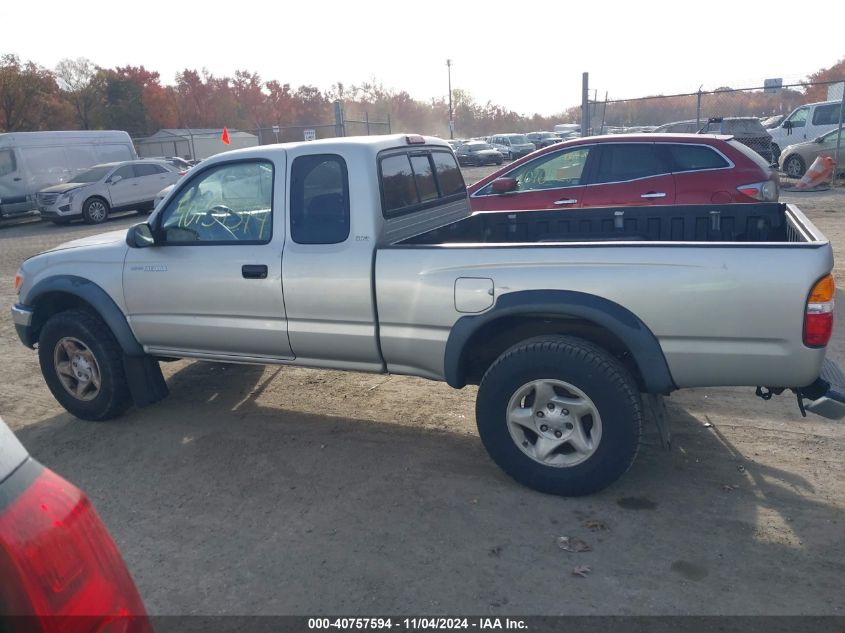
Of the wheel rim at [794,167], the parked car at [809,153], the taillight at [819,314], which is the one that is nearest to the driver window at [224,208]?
the taillight at [819,314]

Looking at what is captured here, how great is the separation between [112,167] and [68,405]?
16211 mm

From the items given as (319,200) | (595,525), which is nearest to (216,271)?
(319,200)

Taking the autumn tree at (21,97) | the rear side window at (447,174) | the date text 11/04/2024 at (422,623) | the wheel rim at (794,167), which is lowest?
the wheel rim at (794,167)

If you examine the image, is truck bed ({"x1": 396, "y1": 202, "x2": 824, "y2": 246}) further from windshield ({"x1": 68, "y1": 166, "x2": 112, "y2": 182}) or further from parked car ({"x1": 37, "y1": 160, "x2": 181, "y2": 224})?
windshield ({"x1": 68, "y1": 166, "x2": 112, "y2": 182})

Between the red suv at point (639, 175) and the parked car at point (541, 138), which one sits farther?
the parked car at point (541, 138)

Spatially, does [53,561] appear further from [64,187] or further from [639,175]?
[64,187]

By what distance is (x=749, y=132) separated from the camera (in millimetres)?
19156

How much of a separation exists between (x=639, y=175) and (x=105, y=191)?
16055mm

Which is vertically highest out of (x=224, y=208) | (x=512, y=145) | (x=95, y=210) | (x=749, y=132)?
(x=224, y=208)

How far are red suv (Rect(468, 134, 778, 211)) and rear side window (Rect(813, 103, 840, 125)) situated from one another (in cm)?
1451

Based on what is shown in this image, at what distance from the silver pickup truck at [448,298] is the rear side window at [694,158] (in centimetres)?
285

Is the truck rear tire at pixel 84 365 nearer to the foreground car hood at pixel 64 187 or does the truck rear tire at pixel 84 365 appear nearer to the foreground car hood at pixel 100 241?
the foreground car hood at pixel 100 241

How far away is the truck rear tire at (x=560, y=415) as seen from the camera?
11.8 feet

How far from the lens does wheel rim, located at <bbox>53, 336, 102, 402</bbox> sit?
513cm
